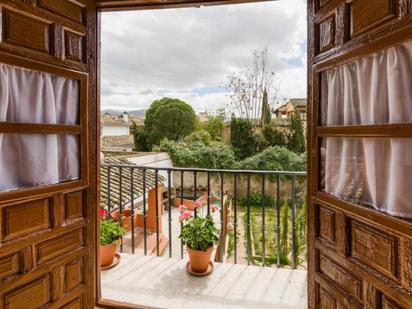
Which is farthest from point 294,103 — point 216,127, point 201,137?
point 201,137

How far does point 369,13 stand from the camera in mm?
1170

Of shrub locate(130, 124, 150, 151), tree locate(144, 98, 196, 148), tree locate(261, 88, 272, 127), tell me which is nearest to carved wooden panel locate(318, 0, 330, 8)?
tree locate(261, 88, 272, 127)

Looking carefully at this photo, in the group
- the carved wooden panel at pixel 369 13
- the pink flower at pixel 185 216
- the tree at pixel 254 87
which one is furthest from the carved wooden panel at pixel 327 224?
the tree at pixel 254 87

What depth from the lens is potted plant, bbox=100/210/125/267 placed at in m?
2.50

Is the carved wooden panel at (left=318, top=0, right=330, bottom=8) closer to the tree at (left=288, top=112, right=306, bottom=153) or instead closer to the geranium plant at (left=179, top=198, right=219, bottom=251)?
the geranium plant at (left=179, top=198, right=219, bottom=251)

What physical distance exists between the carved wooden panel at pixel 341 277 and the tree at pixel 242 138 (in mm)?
9342

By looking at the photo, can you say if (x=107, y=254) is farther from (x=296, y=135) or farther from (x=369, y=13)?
(x=296, y=135)

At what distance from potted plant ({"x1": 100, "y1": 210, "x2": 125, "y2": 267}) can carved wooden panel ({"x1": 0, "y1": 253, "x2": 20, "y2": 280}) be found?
46.4 inches

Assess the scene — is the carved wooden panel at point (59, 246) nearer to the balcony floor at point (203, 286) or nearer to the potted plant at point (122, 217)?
the balcony floor at point (203, 286)

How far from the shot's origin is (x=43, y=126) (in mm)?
1438

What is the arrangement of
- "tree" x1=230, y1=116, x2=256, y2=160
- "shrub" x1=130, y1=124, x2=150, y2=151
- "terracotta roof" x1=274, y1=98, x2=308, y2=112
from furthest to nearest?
"shrub" x1=130, y1=124, x2=150, y2=151 → "tree" x1=230, y1=116, x2=256, y2=160 → "terracotta roof" x1=274, y1=98, x2=308, y2=112

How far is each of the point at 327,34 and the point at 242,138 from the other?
9585mm

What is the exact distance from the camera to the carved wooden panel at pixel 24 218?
4.22 ft

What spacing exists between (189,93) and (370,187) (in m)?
15.3
